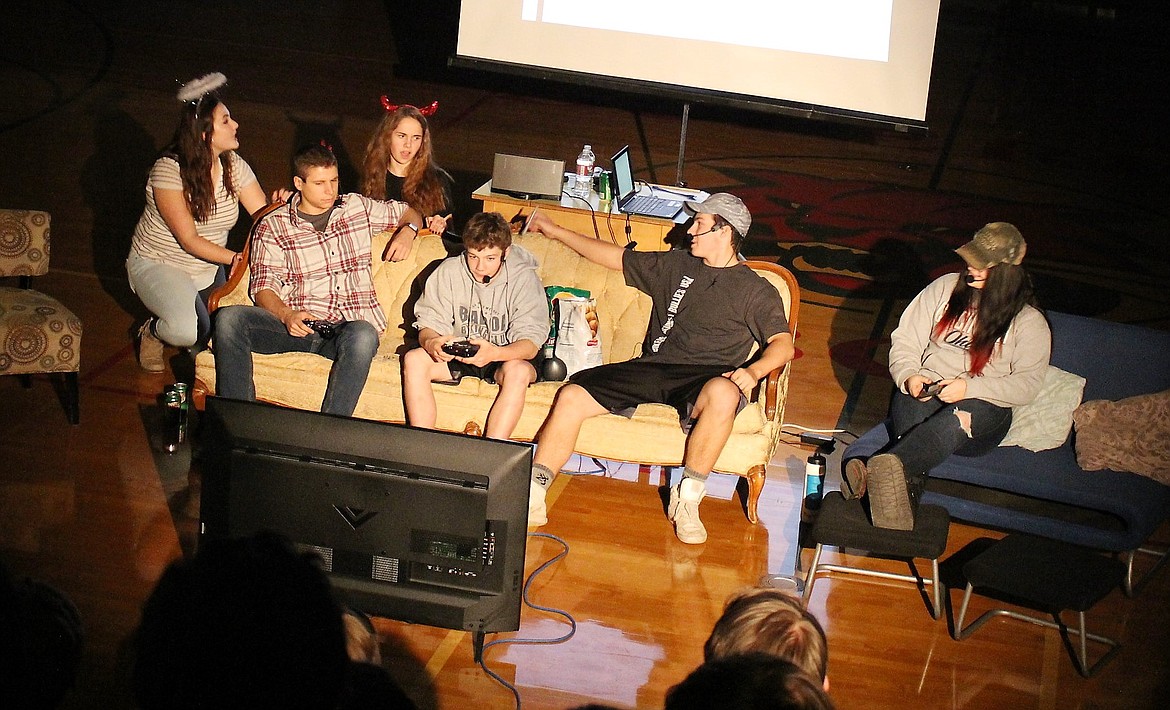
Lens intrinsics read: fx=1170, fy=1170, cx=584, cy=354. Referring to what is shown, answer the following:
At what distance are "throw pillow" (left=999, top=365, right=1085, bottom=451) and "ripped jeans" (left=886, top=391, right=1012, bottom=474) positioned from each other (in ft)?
0.23

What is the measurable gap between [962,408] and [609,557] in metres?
1.57

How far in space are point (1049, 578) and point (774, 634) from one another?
2229 mm

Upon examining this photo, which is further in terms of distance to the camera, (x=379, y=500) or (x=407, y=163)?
(x=407, y=163)

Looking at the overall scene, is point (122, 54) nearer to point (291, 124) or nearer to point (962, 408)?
point (291, 124)

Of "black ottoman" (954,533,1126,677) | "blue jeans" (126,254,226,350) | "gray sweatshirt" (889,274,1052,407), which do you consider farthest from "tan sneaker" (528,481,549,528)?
"blue jeans" (126,254,226,350)

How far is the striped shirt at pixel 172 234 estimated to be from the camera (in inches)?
224

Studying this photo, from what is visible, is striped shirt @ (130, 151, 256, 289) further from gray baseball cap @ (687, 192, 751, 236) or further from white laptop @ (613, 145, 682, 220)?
gray baseball cap @ (687, 192, 751, 236)

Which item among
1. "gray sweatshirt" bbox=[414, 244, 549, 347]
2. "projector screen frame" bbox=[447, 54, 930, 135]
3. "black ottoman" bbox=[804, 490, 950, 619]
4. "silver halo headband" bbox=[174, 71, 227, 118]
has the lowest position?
"black ottoman" bbox=[804, 490, 950, 619]

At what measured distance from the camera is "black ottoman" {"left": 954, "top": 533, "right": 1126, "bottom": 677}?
13.4 feet

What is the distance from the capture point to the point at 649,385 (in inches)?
197

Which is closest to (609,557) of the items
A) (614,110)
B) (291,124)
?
(291,124)

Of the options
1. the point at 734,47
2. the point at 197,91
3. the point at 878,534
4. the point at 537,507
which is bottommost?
the point at 537,507

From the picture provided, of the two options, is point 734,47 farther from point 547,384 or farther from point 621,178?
point 547,384

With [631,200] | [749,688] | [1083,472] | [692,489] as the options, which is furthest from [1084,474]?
[749,688]
